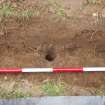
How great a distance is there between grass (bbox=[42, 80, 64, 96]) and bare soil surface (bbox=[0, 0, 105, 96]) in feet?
0.27

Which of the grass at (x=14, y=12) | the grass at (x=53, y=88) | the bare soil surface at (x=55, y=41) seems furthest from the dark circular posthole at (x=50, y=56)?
the grass at (x=14, y=12)

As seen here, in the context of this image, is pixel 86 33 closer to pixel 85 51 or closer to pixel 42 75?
pixel 85 51

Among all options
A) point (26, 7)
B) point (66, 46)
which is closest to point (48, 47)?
point (66, 46)

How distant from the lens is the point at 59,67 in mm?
5383

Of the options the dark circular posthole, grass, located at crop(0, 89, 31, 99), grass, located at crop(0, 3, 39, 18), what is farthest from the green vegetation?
grass, located at crop(0, 89, 31, 99)

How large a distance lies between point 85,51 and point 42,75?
0.61 m

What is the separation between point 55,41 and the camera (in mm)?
5469

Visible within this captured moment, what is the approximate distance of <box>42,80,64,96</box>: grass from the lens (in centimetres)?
518

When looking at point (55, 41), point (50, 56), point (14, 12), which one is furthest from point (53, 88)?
point (14, 12)

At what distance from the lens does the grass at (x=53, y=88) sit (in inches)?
204

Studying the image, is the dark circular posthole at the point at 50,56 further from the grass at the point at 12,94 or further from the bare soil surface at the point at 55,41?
the grass at the point at 12,94

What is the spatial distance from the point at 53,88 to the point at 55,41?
2.02 ft

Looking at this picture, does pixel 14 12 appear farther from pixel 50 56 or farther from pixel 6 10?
pixel 50 56

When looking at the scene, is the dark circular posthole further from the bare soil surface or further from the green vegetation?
the green vegetation
